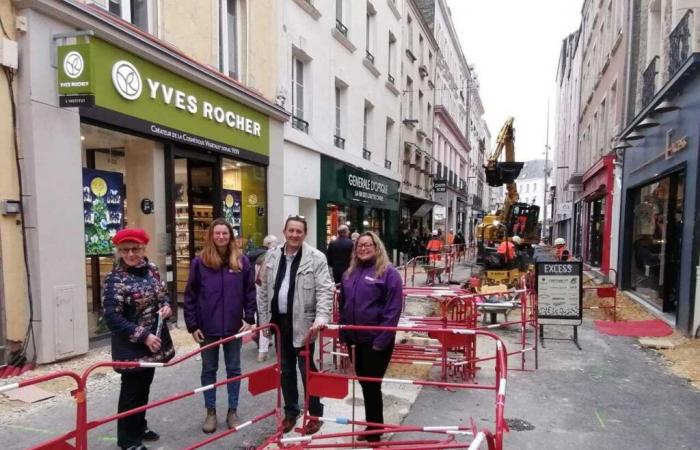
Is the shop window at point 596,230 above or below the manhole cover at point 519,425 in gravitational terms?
above

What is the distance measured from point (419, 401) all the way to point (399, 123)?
17.9 meters

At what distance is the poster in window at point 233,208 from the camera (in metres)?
9.61

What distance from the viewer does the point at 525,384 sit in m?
5.52

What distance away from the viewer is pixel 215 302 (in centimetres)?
401

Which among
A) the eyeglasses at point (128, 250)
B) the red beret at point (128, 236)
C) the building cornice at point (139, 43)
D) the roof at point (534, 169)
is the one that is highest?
the roof at point (534, 169)

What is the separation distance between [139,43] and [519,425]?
22.9ft

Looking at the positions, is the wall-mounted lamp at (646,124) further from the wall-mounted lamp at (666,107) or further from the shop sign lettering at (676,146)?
the shop sign lettering at (676,146)

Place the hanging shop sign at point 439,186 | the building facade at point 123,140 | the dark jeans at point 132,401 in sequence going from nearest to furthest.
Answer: the dark jeans at point 132,401 → the building facade at point 123,140 → the hanging shop sign at point 439,186

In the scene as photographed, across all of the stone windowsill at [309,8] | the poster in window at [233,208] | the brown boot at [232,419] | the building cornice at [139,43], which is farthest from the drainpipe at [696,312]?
the stone windowsill at [309,8]

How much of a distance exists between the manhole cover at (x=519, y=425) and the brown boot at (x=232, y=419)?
100 inches

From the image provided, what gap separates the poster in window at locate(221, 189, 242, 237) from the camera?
961cm

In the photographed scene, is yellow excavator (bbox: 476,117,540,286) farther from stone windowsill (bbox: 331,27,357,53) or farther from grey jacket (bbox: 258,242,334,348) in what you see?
grey jacket (bbox: 258,242,334,348)

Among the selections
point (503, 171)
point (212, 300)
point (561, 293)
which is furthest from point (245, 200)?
point (503, 171)

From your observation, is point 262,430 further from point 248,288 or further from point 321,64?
point 321,64
